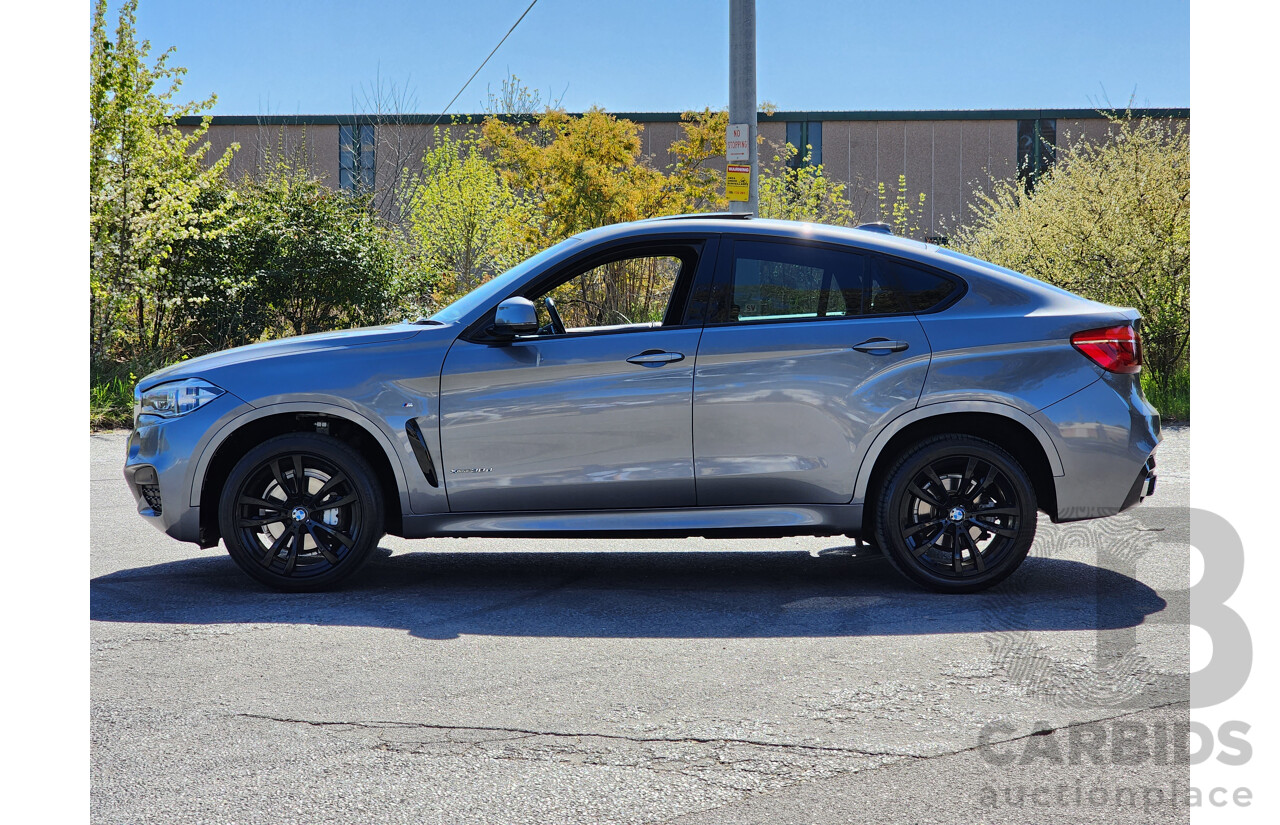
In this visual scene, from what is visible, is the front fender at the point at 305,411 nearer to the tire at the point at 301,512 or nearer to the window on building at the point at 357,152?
the tire at the point at 301,512

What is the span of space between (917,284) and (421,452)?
2.50 meters

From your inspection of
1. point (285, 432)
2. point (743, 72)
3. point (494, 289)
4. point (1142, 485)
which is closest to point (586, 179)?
point (743, 72)

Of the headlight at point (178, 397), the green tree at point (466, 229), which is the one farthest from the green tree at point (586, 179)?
the headlight at point (178, 397)

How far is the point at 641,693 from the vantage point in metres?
4.12

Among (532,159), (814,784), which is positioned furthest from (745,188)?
(814,784)

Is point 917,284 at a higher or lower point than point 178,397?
higher

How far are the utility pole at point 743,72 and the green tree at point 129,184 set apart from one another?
7261 millimetres

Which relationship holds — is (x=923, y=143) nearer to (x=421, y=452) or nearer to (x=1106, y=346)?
(x=1106, y=346)

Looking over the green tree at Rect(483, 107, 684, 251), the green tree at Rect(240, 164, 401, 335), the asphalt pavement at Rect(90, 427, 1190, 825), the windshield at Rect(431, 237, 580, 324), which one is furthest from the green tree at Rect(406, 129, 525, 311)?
the asphalt pavement at Rect(90, 427, 1190, 825)

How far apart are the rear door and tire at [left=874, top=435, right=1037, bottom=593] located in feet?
0.77

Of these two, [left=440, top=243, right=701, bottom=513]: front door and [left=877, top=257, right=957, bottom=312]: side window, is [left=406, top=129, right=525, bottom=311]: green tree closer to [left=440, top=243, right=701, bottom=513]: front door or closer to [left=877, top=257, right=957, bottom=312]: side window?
[left=440, top=243, right=701, bottom=513]: front door

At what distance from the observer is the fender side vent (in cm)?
547

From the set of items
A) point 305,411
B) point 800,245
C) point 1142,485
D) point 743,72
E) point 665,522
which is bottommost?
point 665,522

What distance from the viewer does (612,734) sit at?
372 centimetres
